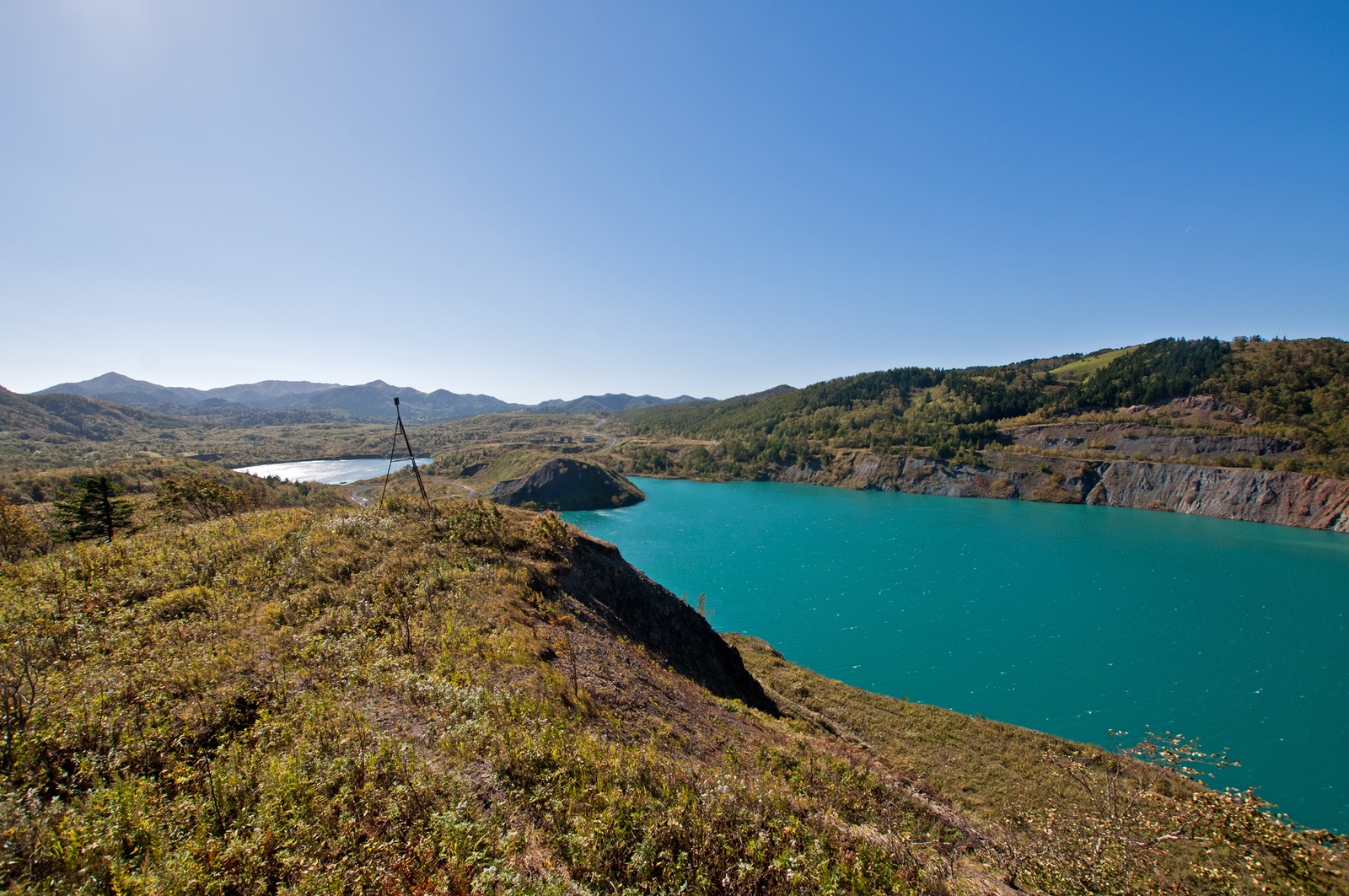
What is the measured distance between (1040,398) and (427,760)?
154m

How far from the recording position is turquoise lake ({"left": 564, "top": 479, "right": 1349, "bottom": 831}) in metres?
25.0

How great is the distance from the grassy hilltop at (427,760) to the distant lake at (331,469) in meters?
133

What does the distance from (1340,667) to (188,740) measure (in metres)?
57.8

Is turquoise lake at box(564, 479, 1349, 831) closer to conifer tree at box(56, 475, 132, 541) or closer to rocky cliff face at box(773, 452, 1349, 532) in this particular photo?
rocky cliff face at box(773, 452, 1349, 532)

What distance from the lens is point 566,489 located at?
90250mm

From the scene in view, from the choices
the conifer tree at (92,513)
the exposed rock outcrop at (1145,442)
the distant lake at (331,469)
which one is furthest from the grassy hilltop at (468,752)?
the distant lake at (331,469)

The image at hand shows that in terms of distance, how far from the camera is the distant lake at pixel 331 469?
5207 inches

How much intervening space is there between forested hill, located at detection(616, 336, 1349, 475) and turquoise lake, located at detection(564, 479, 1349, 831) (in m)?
34.1

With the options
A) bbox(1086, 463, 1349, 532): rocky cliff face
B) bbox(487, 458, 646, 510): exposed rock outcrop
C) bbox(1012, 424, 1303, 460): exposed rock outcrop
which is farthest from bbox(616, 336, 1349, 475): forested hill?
bbox(487, 458, 646, 510): exposed rock outcrop

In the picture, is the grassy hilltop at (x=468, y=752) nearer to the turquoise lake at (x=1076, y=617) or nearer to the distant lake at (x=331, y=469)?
the turquoise lake at (x=1076, y=617)

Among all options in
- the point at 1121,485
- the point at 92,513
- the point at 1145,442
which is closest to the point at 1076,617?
the point at 92,513

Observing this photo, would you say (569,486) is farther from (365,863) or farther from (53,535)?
(365,863)

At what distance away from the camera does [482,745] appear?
660 centimetres

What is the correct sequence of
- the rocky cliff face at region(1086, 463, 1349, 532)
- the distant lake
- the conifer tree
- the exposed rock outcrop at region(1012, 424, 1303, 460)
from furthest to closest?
the distant lake, the exposed rock outcrop at region(1012, 424, 1303, 460), the rocky cliff face at region(1086, 463, 1349, 532), the conifer tree
